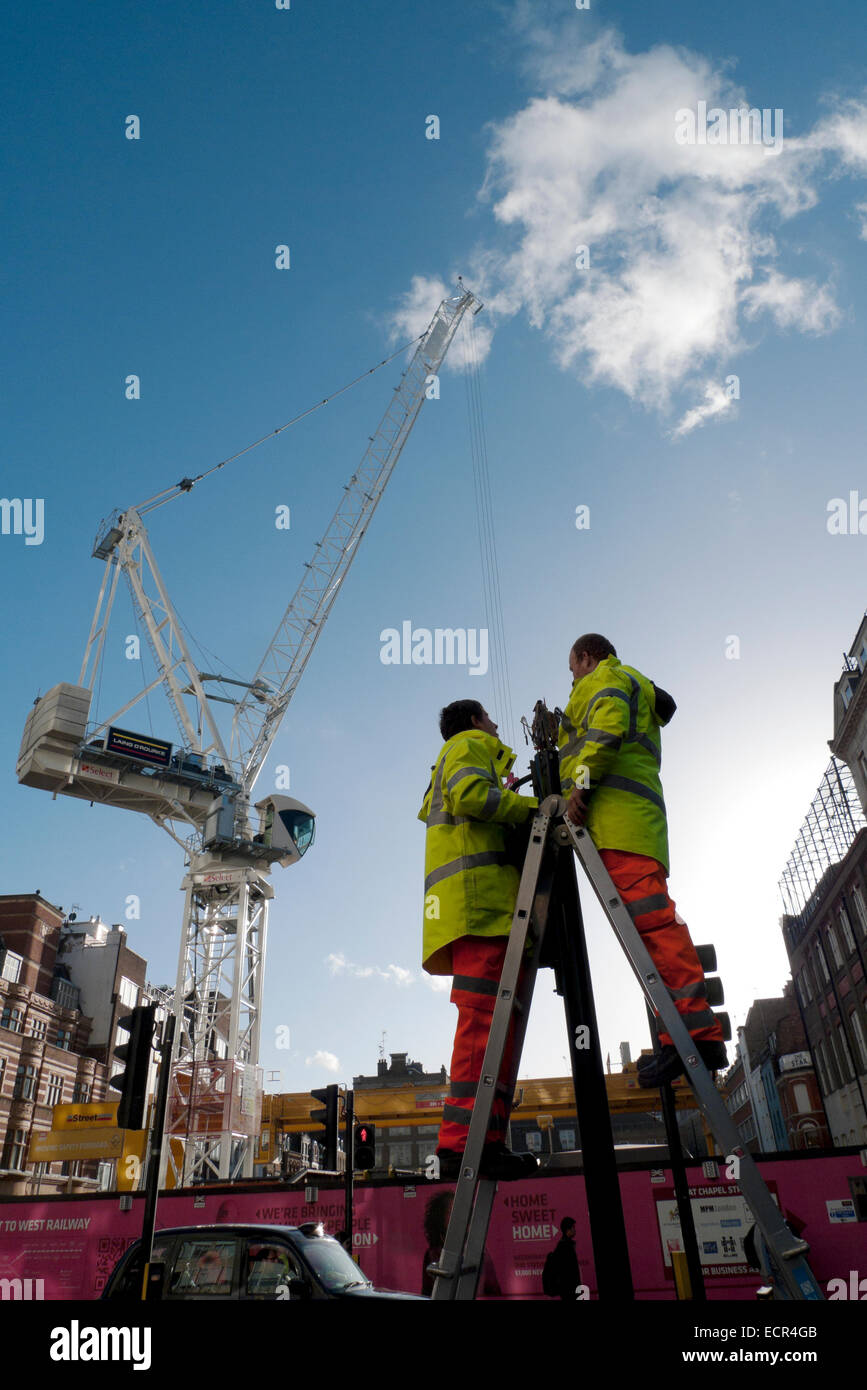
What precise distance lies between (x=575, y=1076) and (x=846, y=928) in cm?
3925

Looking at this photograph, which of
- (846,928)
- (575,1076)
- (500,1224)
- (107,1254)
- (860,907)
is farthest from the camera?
(846,928)

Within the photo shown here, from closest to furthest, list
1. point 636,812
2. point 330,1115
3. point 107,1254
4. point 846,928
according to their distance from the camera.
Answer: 1. point 636,812
2. point 107,1254
3. point 330,1115
4. point 846,928

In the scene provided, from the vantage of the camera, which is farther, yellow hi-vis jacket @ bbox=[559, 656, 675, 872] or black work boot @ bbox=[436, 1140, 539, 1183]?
yellow hi-vis jacket @ bbox=[559, 656, 675, 872]

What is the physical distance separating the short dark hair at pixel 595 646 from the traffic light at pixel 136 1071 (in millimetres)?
5964

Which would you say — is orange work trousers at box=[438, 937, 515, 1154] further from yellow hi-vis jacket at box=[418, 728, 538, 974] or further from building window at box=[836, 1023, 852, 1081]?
building window at box=[836, 1023, 852, 1081]

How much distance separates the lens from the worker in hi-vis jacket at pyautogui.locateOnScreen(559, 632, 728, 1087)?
3299 mm

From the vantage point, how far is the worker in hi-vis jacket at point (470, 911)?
337cm

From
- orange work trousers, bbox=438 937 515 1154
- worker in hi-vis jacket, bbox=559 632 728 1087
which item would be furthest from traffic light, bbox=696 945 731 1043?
orange work trousers, bbox=438 937 515 1154

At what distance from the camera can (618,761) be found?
3.84m

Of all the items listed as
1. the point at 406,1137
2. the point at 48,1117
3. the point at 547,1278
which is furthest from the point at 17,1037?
the point at 547,1278

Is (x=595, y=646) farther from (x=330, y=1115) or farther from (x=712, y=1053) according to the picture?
(x=330, y=1115)

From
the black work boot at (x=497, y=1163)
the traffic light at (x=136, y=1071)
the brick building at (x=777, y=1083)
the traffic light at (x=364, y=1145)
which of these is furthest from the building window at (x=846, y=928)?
the black work boot at (x=497, y=1163)

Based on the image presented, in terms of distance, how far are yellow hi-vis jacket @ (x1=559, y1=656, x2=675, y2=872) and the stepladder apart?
16cm

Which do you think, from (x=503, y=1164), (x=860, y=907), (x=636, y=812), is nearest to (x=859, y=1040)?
(x=860, y=907)
